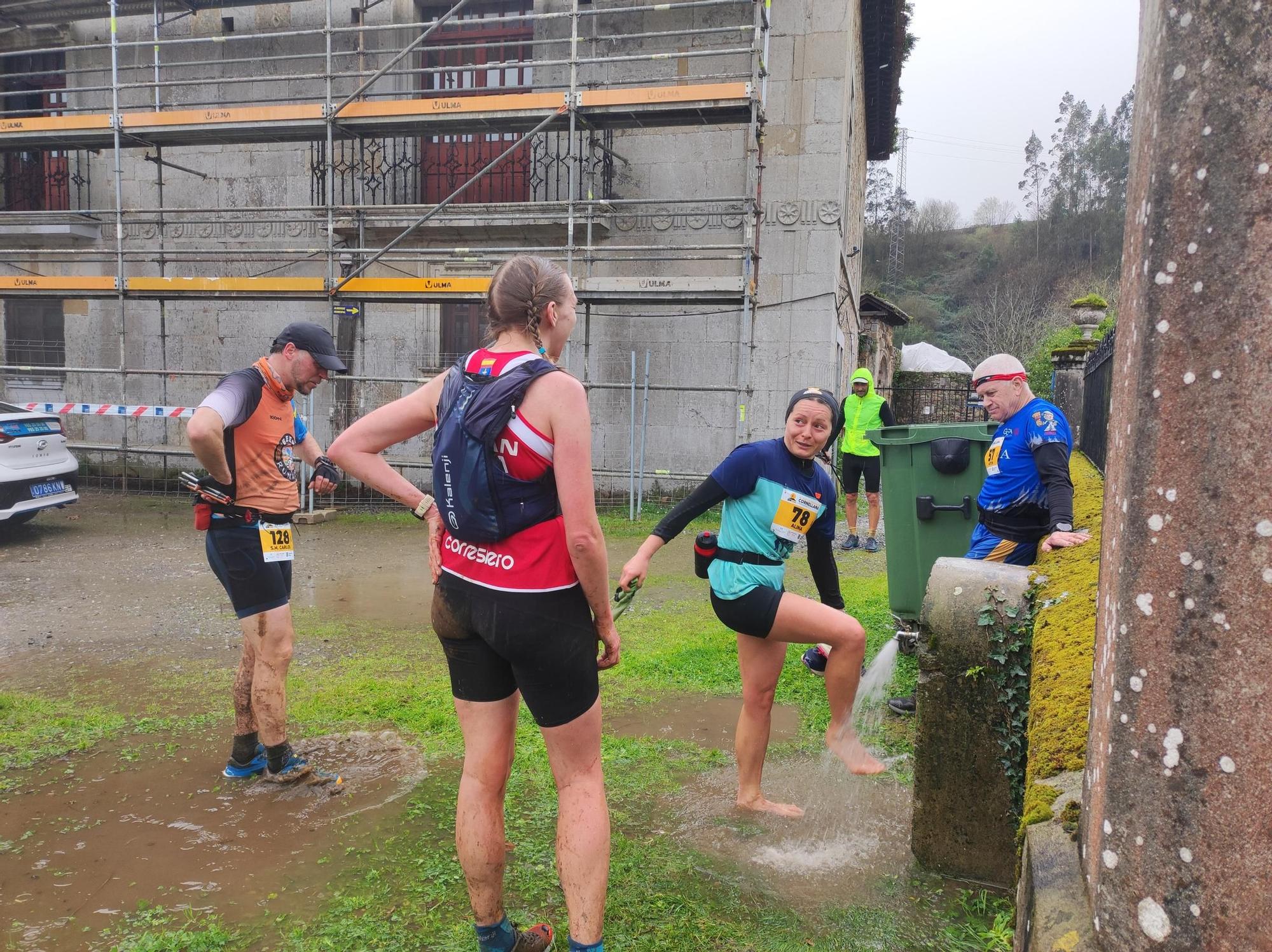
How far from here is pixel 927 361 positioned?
99.5ft

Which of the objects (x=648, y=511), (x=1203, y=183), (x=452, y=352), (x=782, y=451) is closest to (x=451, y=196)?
(x=452, y=352)

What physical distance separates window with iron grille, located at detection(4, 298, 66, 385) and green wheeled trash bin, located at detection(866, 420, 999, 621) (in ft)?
45.0

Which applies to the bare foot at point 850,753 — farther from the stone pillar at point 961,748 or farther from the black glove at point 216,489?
the black glove at point 216,489

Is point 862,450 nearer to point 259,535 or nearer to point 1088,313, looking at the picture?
point 1088,313

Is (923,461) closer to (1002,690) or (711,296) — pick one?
(1002,690)

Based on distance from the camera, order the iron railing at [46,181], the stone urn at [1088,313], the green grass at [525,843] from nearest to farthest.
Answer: the green grass at [525,843]
the stone urn at [1088,313]
the iron railing at [46,181]

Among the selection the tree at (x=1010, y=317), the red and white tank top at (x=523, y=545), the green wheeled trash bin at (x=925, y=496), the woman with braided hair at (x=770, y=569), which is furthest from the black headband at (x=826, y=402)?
the tree at (x=1010, y=317)

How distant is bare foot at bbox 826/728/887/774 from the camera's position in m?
3.54

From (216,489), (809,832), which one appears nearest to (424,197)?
(216,489)

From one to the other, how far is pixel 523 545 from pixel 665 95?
30.0 feet

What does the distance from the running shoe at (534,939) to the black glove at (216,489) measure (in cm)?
216

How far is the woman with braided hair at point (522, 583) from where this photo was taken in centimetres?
227

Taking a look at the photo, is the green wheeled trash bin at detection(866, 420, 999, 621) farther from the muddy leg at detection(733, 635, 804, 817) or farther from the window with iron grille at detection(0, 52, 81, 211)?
the window with iron grille at detection(0, 52, 81, 211)

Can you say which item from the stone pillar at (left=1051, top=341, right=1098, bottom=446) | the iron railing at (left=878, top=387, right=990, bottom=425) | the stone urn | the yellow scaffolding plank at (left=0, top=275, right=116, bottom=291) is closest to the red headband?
the stone pillar at (left=1051, top=341, right=1098, bottom=446)
